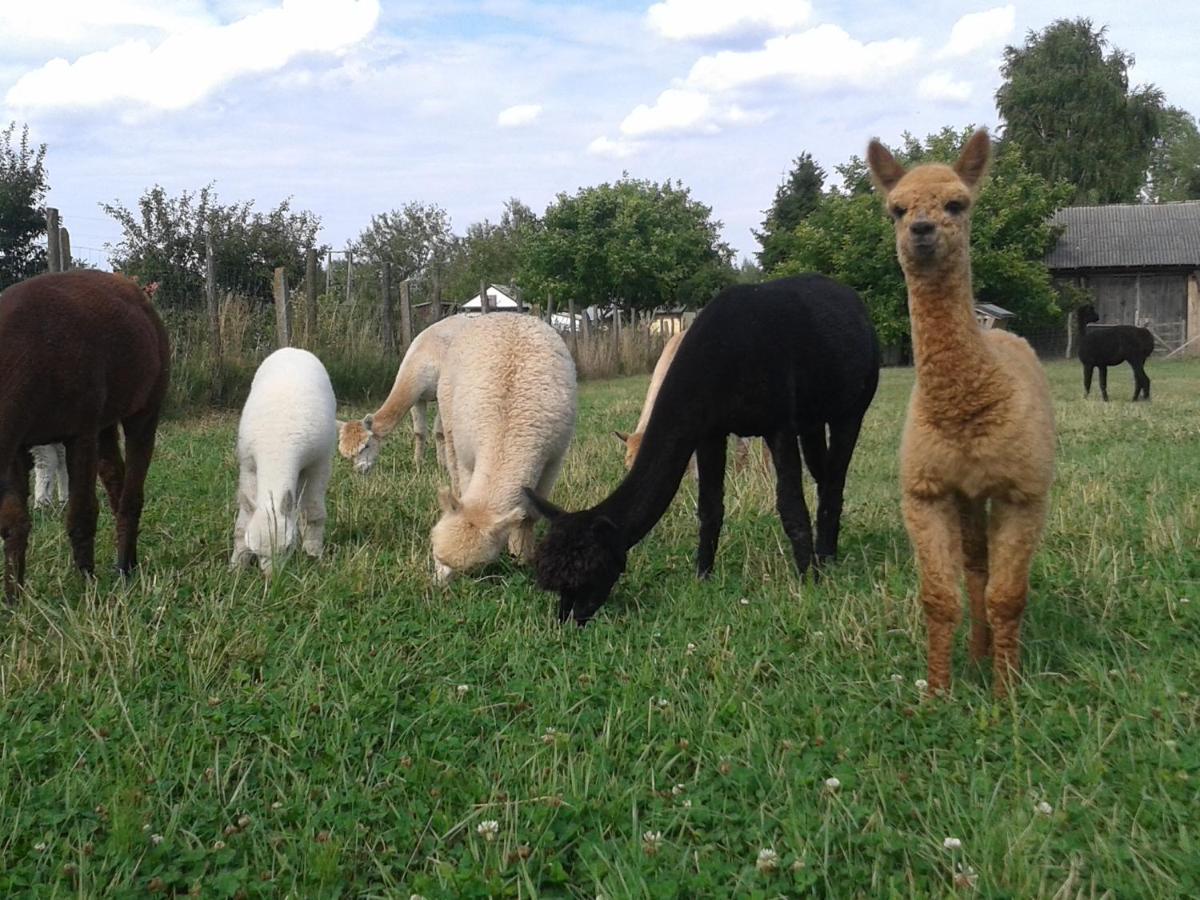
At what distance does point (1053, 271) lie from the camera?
133 ft

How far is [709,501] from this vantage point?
580 centimetres

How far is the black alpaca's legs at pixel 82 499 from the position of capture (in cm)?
532

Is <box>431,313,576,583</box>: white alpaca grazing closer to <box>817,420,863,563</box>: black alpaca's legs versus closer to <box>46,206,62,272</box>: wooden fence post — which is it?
<box>817,420,863,563</box>: black alpaca's legs

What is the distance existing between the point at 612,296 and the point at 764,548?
41092 mm

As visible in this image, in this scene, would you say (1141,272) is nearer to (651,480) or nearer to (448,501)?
(651,480)

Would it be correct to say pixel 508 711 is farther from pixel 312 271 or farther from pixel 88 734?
pixel 312 271

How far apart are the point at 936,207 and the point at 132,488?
4541 millimetres

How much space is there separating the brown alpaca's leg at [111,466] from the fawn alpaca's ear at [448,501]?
191cm

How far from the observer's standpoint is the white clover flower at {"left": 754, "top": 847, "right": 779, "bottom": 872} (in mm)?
2658

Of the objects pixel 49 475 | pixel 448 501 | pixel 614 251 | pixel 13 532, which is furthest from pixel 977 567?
pixel 614 251

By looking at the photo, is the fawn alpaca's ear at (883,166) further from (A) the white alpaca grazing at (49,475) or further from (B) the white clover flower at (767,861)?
(A) the white alpaca grazing at (49,475)

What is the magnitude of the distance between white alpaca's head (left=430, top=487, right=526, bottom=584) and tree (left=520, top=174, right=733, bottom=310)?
128 feet

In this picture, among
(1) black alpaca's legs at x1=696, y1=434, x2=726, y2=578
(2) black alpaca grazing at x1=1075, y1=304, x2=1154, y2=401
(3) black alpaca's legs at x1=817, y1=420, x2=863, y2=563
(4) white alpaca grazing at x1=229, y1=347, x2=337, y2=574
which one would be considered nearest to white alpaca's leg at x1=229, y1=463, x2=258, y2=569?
(4) white alpaca grazing at x1=229, y1=347, x2=337, y2=574

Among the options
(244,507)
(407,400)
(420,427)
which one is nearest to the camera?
(244,507)
